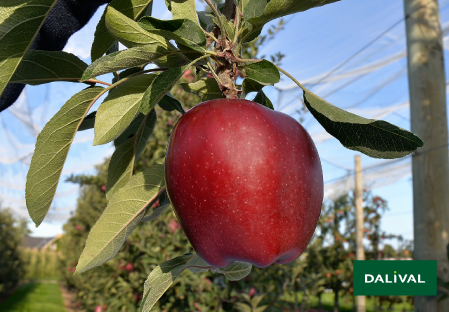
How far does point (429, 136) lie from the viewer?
2221 mm

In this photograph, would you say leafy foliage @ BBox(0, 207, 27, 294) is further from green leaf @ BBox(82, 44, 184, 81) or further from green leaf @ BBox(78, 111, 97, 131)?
green leaf @ BBox(82, 44, 184, 81)

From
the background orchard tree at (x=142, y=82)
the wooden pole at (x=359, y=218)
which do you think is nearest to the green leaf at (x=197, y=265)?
the background orchard tree at (x=142, y=82)

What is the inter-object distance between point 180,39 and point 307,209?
0.20m

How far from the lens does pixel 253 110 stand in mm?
347

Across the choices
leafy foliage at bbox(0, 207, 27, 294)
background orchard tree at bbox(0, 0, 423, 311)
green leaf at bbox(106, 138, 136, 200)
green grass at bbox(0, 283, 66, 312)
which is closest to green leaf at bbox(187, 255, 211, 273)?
background orchard tree at bbox(0, 0, 423, 311)

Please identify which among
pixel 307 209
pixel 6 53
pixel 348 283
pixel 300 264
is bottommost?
pixel 348 283

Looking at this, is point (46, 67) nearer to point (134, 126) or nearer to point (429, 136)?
point (134, 126)

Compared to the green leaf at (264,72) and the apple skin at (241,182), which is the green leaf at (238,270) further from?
the green leaf at (264,72)

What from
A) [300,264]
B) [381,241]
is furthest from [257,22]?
[381,241]

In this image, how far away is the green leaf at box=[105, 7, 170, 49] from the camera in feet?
1.06

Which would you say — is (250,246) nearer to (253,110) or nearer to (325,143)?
(253,110)

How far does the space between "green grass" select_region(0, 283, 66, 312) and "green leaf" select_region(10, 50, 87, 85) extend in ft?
24.3

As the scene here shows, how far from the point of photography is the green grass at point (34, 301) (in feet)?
22.4

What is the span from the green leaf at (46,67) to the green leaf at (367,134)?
29 cm
